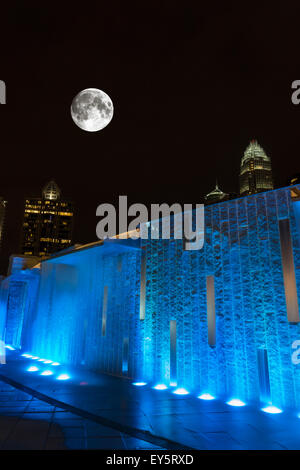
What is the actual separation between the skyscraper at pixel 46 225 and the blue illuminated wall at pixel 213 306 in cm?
8314

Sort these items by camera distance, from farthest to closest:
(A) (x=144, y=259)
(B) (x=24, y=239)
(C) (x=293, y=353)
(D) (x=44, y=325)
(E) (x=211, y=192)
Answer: (E) (x=211, y=192) → (B) (x=24, y=239) → (D) (x=44, y=325) → (A) (x=144, y=259) → (C) (x=293, y=353)

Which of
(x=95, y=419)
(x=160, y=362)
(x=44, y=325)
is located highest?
(x=44, y=325)

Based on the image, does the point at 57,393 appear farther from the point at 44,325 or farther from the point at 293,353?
the point at 44,325

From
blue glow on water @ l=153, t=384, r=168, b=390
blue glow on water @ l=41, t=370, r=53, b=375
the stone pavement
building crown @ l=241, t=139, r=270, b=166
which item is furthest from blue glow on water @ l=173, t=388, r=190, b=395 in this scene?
building crown @ l=241, t=139, r=270, b=166

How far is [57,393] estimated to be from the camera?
6617 mm

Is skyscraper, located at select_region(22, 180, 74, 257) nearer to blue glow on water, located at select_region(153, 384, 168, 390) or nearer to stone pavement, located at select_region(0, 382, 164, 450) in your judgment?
blue glow on water, located at select_region(153, 384, 168, 390)

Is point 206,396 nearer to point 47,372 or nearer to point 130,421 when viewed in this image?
point 130,421

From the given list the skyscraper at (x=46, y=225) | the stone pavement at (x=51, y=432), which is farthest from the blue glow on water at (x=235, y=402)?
the skyscraper at (x=46, y=225)

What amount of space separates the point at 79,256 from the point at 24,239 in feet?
283

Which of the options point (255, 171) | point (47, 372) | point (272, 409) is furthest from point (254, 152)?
point (272, 409)

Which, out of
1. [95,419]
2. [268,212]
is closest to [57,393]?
[95,419]

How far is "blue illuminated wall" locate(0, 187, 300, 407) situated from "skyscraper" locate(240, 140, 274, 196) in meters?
106

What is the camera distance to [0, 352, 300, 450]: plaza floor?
4.12 metres

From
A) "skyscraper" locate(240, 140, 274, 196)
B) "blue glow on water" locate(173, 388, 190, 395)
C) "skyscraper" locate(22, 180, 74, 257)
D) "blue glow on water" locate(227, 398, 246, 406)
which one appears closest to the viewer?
"blue glow on water" locate(227, 398, 246, 406)
